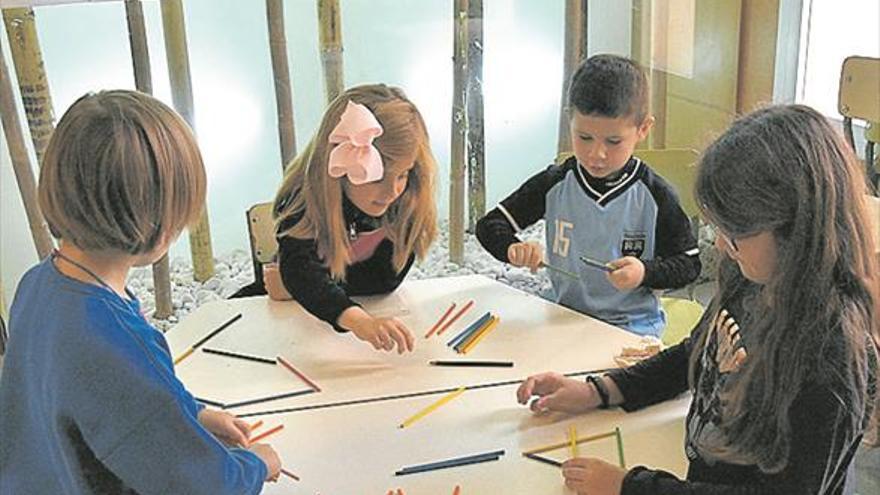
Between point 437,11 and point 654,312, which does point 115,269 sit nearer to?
point 654,312

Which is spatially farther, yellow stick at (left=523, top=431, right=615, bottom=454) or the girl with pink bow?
the girl with pink bow

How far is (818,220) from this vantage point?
31.7 inches

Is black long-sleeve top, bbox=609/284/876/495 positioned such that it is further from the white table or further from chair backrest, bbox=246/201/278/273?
chair backrest, bbox=246/201/278/273

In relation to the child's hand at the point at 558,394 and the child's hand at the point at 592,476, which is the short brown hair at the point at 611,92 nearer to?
the child's hand at the point at 558,394

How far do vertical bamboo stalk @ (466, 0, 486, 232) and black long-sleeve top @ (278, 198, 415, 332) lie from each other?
3.44 ft

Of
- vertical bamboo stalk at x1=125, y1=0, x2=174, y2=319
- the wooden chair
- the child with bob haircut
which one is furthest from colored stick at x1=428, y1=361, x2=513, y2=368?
vertical bamboo stalk at x1=125, y1=0, x2=174, y2=319

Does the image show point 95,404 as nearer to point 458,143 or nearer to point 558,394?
point 558,394

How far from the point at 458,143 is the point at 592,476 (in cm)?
166

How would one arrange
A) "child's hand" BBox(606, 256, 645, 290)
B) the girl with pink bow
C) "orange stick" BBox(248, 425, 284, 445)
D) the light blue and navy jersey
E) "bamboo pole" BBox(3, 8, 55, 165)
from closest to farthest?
1. "orange stick" BBox(248, 425, 284, 445)
2. the girl with pink bow
3. "child's hand" BBox(606, 256, 645, 290)
4. the light blue and navy jersey
5. "bamboo pole" BBox(3, 8, 55, 165)

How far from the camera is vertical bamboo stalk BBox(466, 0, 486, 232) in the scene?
2.44 metres

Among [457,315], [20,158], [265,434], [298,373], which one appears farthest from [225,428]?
[20,158]

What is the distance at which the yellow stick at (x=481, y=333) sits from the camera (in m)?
1.27

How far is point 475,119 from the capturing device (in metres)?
2.54

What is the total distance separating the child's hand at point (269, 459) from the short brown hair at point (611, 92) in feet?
2.51
